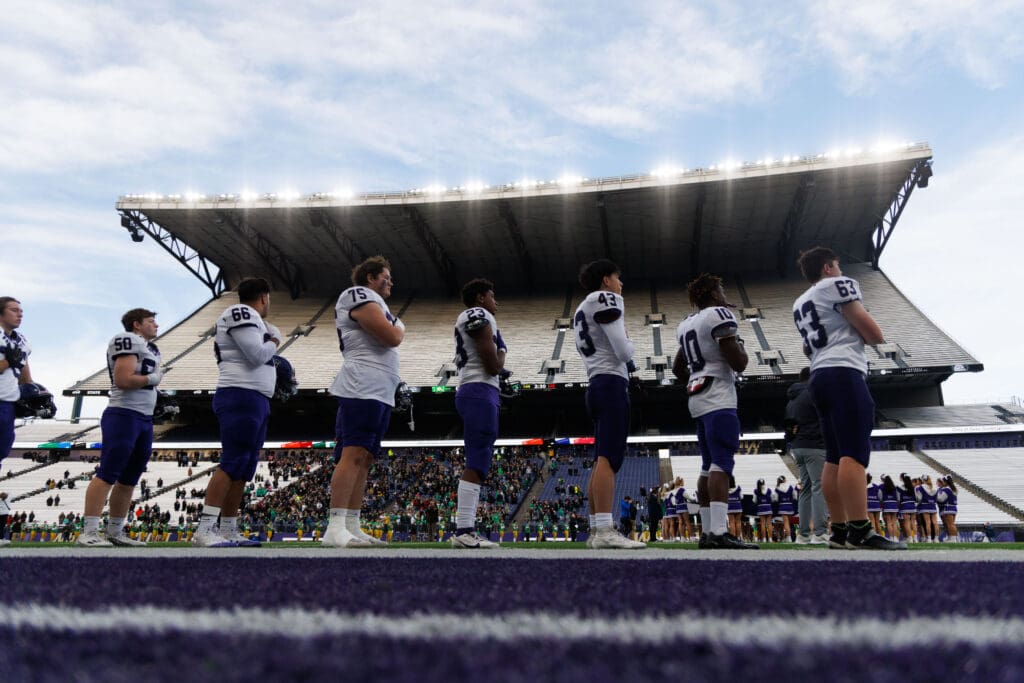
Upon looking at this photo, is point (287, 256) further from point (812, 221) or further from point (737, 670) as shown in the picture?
point (737, 670)

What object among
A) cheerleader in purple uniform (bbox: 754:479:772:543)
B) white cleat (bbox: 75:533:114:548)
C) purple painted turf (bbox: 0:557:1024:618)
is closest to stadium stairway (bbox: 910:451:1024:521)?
cheerleader in purple uniform (bbox: 754:479:772:543)

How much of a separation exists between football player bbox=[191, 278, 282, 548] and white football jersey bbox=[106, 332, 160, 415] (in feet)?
3.00

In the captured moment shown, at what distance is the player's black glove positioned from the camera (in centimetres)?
480

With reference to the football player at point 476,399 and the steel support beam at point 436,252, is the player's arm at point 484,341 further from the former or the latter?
the steel support beam at point 436,252

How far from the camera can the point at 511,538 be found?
767 inches

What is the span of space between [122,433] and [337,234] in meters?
28.8

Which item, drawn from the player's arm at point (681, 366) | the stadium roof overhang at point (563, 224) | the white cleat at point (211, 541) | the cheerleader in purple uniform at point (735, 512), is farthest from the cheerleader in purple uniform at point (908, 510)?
the stadium roof overhang at point (563, 224)

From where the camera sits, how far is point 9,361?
4.83 m

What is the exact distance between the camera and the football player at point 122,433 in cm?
467

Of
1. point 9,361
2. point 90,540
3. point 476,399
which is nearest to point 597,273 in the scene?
point 476,399

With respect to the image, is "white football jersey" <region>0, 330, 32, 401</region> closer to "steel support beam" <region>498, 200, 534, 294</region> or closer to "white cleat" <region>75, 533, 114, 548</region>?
"white cleat" <region>75, 533, 114, 548</region>

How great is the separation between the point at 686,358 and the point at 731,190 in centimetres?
2570

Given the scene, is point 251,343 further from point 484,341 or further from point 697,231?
point 697,231

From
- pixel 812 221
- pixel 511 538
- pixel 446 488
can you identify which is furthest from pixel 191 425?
pixel 812 221
